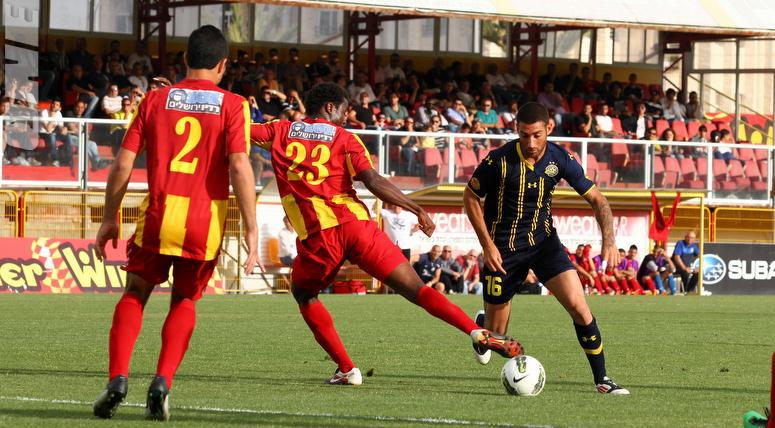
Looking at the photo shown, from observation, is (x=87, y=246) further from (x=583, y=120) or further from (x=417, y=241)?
(x=583, y=120)

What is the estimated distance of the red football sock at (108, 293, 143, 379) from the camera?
698cm

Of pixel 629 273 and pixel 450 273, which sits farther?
pixel 629 273

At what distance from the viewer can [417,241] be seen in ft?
90.9

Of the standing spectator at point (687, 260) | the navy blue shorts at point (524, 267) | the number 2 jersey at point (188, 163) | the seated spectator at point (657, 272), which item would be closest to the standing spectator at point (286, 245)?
the seated spectator at point (657, 272)

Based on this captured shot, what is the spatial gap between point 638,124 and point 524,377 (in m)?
25.4

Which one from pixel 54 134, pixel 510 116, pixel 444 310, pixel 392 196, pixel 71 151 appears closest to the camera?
pixel 444 310

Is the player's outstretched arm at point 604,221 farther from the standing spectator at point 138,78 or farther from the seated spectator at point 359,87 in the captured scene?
the seated spectator at point 359,87

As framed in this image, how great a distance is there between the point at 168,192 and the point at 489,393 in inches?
108

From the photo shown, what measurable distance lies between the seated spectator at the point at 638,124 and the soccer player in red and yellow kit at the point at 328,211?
24.3 meters

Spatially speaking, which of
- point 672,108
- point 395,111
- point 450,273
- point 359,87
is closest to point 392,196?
point 450,273

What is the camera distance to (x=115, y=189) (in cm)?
714

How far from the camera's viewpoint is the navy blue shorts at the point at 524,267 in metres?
9.49

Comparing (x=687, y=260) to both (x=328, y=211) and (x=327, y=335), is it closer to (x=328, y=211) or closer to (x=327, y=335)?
(x=327, y=335)

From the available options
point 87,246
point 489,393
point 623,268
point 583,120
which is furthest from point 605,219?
point 583,120
